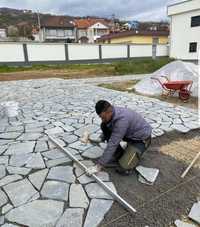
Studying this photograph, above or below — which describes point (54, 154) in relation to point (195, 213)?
above

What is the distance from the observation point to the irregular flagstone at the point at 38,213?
198 centimetres

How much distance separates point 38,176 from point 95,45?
2355 centimetres

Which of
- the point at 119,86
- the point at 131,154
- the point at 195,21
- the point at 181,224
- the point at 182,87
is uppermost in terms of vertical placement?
the point at 195,21

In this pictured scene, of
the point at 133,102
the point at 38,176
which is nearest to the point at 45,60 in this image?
the point at 133,102

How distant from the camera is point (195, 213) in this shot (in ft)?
6.92

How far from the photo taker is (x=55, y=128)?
4.25 meters

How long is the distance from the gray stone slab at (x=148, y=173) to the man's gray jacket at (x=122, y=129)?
0.40 meters

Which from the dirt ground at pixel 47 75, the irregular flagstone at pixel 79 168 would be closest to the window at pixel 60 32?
the dirt ground at pixel 47 75

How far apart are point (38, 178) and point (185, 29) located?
89.4ft

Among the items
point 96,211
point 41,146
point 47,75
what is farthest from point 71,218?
point 47,75

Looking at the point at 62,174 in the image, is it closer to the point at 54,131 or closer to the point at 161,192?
the point at 161,192

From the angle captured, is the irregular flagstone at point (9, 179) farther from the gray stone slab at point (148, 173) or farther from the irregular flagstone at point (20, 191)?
the gray stone slab at point (148, 173)

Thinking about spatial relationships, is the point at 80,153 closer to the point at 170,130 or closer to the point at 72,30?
the point at 170,130

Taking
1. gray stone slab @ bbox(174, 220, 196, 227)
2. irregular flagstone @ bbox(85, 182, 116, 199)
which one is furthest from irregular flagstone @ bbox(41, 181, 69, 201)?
gray stone slab @ bbox(174, 220, 196, 227)
